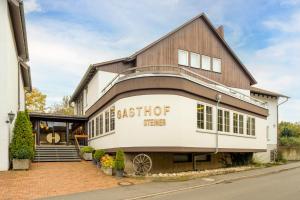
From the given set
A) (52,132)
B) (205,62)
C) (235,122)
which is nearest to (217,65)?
(205,62)

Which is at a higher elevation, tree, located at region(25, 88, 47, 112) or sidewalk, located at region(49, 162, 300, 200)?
tree, located at region(25, 88, 47, 112)

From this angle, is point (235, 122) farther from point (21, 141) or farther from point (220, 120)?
point (21, 141)

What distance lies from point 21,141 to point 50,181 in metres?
4.18

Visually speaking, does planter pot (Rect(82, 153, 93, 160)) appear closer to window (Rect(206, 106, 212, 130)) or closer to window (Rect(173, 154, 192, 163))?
window (Rect(173, 154, 192, 163))

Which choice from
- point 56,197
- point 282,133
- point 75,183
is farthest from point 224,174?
point 282,133

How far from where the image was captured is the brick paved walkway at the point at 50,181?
1366cm

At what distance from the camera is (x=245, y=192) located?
1380 cm

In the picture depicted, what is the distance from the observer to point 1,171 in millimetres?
17422

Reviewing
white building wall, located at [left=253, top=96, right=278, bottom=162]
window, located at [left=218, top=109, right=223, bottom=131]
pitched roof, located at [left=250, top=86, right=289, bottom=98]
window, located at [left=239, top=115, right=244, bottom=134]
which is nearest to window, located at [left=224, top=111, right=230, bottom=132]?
window, located at [left=218, top=109, right=223, bottom=131]

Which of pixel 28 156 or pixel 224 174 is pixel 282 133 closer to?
pixel 224 174

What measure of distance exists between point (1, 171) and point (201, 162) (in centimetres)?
1138

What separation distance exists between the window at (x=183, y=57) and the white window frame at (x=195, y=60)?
1.35ft

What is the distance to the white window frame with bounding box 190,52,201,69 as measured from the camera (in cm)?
2708

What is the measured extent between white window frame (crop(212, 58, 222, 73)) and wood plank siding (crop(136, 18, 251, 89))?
246 millimetres
